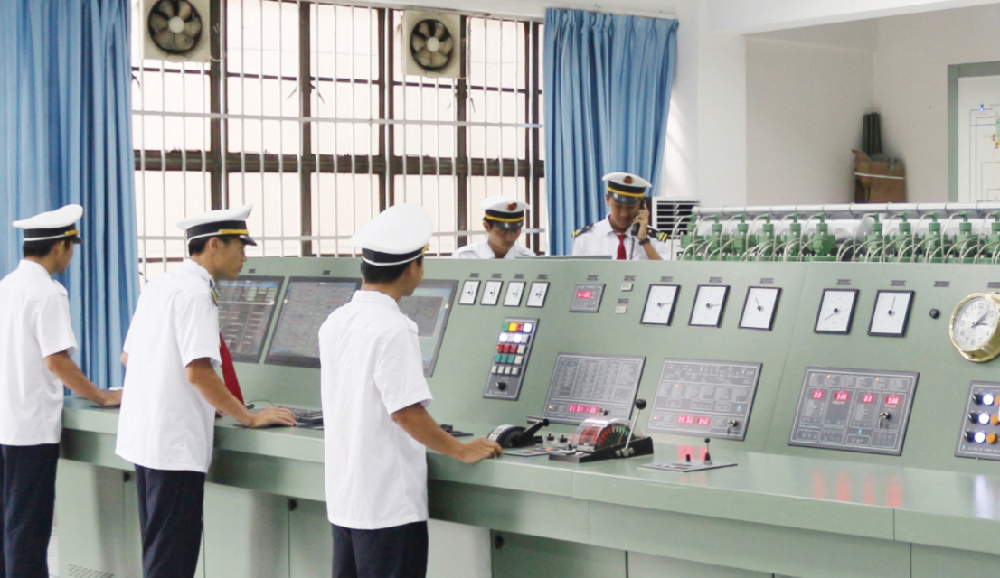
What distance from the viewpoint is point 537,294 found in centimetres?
353

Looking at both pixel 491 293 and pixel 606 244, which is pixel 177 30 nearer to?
pixel 606 244

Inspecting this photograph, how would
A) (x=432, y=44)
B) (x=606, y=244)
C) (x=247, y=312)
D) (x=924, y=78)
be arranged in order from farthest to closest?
1. (x=924, y=78)
2. (x=432, y=44)
3. (x=606, y=244)
4. (x=247, y=312)

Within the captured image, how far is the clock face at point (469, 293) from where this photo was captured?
3.68 m

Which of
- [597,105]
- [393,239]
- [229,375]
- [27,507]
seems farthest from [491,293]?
[597,105]

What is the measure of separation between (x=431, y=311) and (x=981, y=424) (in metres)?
1.81

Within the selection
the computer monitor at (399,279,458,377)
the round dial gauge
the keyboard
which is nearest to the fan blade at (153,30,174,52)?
the computer monitor at (399,279,458,377)

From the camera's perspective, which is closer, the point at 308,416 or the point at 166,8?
the point at 308,416

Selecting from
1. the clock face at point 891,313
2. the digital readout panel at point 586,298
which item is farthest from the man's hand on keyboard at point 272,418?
the clock face at point 891,313

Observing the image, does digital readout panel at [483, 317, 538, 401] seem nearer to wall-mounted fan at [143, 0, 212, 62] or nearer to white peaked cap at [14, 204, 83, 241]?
white peaked cap at [14, 204, 83, 241]

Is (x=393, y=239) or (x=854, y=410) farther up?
(x=393, y=239)

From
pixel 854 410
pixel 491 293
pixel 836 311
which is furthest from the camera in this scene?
pixel 491 293

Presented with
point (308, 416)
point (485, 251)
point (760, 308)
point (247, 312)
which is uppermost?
point (485, 251)

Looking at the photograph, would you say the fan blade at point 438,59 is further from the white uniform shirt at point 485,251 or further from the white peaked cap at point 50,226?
the white peaked cap at point 50,226

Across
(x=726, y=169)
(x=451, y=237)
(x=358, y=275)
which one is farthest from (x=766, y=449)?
(x=726, y=169)
